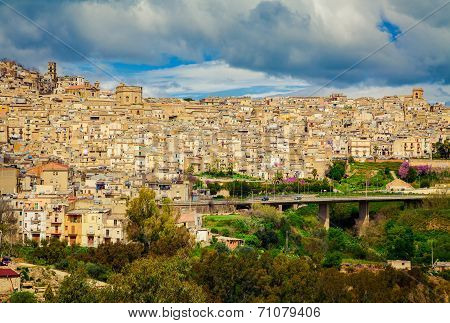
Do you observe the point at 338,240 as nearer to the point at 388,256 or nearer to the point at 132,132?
the point at 388,256

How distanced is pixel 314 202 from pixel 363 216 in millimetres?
877

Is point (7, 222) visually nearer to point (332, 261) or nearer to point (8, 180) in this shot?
point (8, 180)

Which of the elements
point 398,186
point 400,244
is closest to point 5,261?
point 400,244

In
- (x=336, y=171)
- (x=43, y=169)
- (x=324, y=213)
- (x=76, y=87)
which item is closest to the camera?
(x=43, y=169)

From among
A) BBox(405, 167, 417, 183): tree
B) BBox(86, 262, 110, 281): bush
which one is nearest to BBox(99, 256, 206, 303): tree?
BBox(86, 262, 110, 281): bush

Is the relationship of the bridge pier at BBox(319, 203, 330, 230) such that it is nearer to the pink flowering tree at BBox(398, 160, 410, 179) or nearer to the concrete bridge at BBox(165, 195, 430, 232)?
the concrete bridge at BBox(165, 195, 430, 232)

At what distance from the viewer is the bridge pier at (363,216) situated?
14672mm

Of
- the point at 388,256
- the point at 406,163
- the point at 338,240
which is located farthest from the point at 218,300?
the point at 406,163

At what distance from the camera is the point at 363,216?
14984mm

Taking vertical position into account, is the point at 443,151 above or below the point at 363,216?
above

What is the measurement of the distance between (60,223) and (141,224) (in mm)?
1273

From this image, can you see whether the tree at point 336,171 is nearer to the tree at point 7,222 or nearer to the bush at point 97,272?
the tree at point 7,222

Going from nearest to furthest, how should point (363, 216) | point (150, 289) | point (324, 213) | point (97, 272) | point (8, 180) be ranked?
point (150, 289) < point (97, 272) < point (8, 180) < point (324, 213) < point (363, 216)

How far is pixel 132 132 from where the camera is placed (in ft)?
68.6
